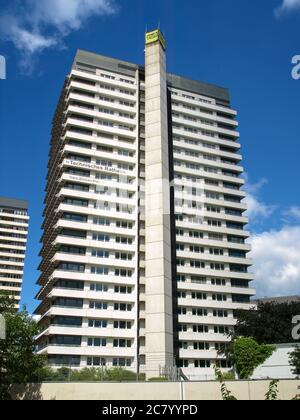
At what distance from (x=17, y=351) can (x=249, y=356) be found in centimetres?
3476

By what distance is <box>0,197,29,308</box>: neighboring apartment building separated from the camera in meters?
155

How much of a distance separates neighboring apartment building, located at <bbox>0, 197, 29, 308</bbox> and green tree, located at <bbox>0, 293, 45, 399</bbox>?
112 metres

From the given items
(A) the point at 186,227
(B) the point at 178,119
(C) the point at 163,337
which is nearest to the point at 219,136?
(B) the point at 178,119

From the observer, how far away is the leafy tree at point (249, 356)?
2421 inches

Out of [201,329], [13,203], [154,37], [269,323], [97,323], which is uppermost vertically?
[13,203]

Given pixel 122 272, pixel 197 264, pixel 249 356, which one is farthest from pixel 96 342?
pixel 249 356

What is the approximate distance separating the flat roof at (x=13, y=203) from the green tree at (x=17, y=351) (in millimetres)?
130696

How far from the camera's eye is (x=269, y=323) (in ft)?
241

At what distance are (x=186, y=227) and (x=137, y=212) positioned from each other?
10944mm

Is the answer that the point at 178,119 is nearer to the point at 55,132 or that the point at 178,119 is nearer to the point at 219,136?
the point at 219,136

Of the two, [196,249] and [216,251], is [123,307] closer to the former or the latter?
[196,249]

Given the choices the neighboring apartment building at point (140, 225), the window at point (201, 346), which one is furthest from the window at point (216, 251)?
the window at point (201, 346)

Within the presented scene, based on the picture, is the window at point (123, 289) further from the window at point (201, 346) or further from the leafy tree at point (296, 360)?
the leafy tree at point (296, 360)

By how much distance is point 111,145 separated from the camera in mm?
92500
